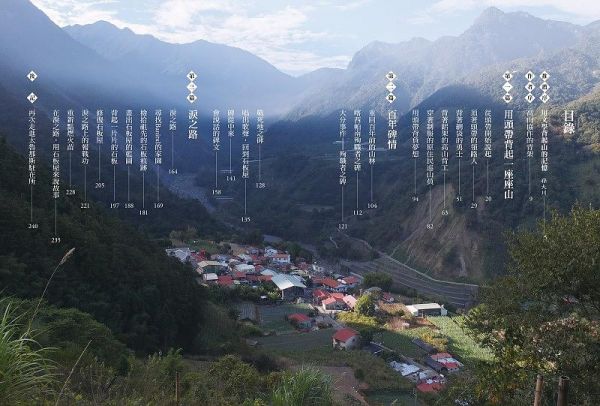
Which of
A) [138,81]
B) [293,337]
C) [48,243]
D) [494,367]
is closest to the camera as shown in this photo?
[494,367]

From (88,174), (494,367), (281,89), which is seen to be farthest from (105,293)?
(281,89)

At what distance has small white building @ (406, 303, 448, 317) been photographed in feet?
84.6

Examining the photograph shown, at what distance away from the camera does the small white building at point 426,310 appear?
2580cm

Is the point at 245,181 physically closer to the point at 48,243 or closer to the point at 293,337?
the point at 293,337

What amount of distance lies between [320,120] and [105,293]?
246 ft

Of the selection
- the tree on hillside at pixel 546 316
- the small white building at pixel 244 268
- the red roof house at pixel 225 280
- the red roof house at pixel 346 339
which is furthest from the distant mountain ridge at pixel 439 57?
the tree on hillside at pixel 546 316

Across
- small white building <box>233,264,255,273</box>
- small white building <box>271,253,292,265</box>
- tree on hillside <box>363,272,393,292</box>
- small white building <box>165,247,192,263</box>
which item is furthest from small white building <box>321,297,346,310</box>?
small white building <box>165,247,192,263</box>

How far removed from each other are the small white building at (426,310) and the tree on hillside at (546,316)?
2014 centimetres

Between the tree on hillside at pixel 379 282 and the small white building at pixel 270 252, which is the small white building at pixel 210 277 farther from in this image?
the tree on hillside at pixel 379 282

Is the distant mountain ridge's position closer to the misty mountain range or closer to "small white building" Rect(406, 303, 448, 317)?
the misty mountain range

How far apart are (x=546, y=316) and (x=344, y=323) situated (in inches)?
741

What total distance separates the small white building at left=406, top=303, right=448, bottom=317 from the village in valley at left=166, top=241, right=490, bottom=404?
0.16 feet

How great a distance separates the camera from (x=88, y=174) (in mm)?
34750

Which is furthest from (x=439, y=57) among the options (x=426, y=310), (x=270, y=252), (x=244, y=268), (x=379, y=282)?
(x=426, y=310)
